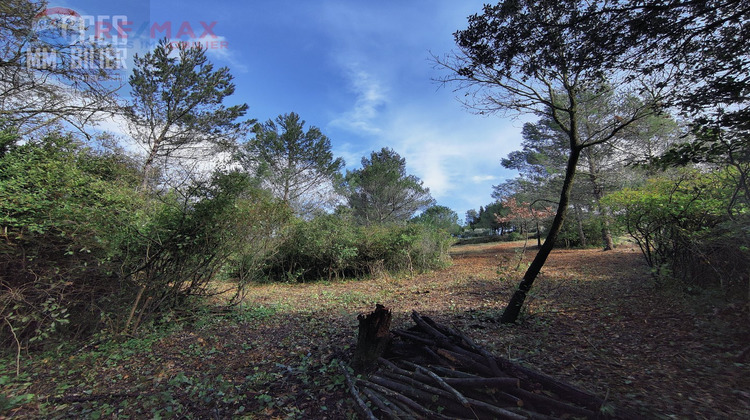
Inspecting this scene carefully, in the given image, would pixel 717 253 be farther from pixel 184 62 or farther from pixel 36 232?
pixel 184 62

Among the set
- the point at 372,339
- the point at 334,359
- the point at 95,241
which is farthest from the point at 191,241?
the point at 372,339

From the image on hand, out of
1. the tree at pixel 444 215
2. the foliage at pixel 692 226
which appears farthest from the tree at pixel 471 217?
the foliage at pixel 692 226

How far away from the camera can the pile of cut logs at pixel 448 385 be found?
77.0 inches

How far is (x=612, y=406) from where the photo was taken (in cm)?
182

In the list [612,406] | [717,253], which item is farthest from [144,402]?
[717,253]

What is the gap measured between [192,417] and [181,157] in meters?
11.8

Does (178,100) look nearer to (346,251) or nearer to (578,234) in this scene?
(346,251)

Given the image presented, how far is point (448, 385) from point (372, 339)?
35.9 inches

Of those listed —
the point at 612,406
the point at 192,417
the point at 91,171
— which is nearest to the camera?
the point at 612,406

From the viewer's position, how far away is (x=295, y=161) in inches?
653

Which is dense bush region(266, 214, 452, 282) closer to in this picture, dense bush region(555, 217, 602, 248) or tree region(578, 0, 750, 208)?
tree region(578, 0, 750, 208)

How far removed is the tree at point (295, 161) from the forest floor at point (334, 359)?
1137cm

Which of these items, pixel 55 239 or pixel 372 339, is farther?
pixel 55 239

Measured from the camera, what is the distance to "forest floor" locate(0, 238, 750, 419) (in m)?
2.35
